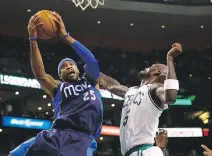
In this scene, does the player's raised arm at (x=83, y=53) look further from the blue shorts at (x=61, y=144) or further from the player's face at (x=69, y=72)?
the blue shorts at (x=61, y=144)

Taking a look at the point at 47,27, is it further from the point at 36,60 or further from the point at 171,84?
the point at 171,84

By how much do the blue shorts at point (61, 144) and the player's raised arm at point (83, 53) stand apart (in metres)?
0.66

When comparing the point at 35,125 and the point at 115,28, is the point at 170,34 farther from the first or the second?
the point at 35,125

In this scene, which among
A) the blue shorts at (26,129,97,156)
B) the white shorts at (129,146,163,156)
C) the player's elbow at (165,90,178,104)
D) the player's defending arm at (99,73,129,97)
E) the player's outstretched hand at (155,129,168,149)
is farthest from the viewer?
the player's defending arm at (99,73,129,97)

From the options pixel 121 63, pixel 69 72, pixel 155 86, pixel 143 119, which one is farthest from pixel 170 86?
pixel 121 63

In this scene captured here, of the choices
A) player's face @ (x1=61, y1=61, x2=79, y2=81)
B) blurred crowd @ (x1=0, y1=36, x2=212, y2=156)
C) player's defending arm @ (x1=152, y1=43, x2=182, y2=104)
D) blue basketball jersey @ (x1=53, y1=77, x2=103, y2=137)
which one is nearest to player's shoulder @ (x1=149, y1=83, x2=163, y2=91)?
player's defending arm @ (x1=152, y1=43, x2=182, y2=104)

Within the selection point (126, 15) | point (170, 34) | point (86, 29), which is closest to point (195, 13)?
point (170, 34)

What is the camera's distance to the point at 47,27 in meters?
4.24

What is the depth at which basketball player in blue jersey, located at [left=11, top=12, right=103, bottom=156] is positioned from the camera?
12.7 ft

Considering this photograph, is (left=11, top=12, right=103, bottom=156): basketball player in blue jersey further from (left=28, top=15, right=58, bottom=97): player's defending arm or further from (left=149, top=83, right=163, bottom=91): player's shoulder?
(left=149, top=83, right=163, bottom=91): player's shoulder

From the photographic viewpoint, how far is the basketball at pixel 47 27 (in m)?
4.24

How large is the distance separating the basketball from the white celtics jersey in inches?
43.0

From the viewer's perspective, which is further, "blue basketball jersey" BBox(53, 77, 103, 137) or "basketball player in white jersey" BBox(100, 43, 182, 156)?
"basketball player in white jersey" BBox(100, 43, 182, 156)

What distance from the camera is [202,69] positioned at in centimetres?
2242
